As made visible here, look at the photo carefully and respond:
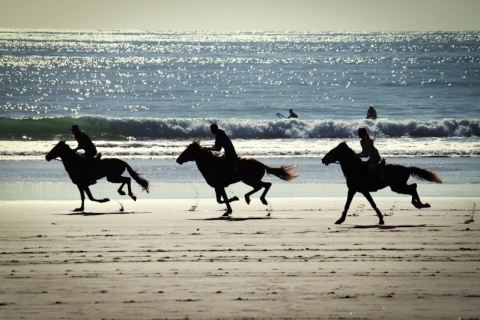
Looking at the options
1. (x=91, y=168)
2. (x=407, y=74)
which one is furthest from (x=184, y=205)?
(x=407, y=74)

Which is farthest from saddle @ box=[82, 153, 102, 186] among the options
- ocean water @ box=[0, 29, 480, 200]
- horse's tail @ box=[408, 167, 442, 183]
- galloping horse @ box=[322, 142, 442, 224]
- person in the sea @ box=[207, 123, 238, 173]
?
ocean water @ box=[0, 29, 480, 200]

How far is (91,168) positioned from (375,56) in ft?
399

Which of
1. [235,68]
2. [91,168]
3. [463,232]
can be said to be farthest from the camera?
[235,68]

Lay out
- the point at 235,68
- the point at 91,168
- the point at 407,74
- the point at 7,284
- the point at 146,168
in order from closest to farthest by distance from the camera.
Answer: the point at 7,284 → the point at 91,168 → the point at 146,168 → the point at 407,74 → the point at 235,68

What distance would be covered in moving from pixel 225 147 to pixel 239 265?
6089mm

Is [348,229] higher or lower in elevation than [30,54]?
lower

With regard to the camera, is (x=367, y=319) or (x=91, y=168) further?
(x=91, y=168)

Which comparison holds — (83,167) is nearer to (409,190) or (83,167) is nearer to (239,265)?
(409,190)

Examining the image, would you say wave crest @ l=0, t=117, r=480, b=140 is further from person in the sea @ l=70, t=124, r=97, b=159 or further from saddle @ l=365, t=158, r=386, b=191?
saddle @ l=365, t=158, r=386, b=191

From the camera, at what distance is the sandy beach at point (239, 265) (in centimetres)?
817

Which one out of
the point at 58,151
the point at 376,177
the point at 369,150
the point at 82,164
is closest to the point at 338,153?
the point at 369,150

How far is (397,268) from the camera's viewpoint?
1001 centimetres

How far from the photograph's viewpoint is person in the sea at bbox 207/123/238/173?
629 inches

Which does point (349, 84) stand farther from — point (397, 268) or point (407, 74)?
point (397, 268)
